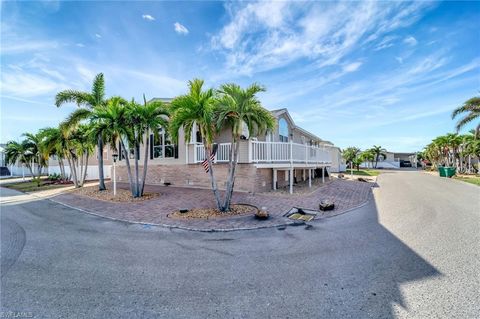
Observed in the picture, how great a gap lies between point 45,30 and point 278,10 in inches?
354

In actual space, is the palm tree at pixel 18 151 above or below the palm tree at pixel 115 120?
below

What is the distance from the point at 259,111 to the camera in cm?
794

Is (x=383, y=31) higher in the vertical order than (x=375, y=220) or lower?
higher

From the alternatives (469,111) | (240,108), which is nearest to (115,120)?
(240,108)

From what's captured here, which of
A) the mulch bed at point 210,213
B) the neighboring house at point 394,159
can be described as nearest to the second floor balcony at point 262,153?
the mulch bed at point 210,213

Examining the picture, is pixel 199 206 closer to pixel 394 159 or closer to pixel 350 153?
pixel 350 153

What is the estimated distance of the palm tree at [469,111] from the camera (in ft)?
60.8

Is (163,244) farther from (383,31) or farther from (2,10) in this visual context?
(383,31)

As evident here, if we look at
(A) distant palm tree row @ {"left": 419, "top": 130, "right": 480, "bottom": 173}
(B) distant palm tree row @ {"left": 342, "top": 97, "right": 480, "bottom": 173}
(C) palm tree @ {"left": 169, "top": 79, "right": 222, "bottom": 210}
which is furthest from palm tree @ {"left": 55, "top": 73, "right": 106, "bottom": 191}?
(A) distant palm tree row @ {"left": 419, "top": 130, "right": 480, "bottom": 173}

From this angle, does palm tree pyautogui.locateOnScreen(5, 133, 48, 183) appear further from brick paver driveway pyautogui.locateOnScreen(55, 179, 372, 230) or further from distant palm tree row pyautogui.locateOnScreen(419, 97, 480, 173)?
distant palm tree row pyautogui.locateOnScreen(419, 97, 480, 173)

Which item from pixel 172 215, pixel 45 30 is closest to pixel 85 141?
pixel 45 30

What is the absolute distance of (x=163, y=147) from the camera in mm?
14836

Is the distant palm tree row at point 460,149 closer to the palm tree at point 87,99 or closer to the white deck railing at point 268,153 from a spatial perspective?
the white deck railing at point 268,153

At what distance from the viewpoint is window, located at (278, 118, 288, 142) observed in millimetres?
16612
